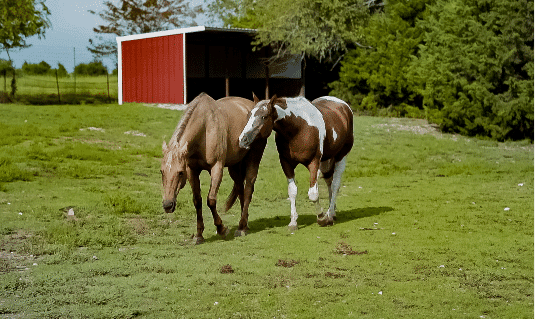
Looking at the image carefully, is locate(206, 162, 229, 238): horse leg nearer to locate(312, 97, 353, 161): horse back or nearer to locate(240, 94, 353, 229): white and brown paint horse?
locate(240, 94, 353, 229): white and brown paint horse

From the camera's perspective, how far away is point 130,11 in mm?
56938

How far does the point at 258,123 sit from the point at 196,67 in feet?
94.3

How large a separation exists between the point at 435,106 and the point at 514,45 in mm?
5417

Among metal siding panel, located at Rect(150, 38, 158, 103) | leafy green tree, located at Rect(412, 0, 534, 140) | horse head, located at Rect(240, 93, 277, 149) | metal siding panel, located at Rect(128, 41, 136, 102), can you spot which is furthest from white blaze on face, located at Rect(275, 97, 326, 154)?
metal siding panel, located at Rect(128, 41, 136, 102)

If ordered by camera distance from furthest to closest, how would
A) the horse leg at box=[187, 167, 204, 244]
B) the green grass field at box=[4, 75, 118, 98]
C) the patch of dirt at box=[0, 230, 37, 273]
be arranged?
1. the green grass field at box=[4, 75, 118, 98]
2. the horse leg at box=[187, 167, 204, 244]
3. the patch of dirt at box=[0, 230, 37, 273]

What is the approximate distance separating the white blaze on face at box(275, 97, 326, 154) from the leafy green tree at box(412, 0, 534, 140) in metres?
12.4

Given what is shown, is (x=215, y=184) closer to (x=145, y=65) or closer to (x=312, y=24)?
(x=145, y=65)

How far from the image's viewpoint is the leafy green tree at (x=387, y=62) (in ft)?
97.4

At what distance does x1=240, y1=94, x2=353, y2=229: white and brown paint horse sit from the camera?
333 inches

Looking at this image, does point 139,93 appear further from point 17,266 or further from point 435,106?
point 17,266

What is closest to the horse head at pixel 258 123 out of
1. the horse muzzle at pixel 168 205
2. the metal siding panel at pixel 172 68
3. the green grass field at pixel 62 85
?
the horse muzzle at pixel 168 205

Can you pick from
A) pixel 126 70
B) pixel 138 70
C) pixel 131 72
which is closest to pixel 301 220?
pixel 138 70

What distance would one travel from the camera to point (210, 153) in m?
8.21

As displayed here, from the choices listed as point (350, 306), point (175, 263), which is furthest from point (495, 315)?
point (175, 263)
